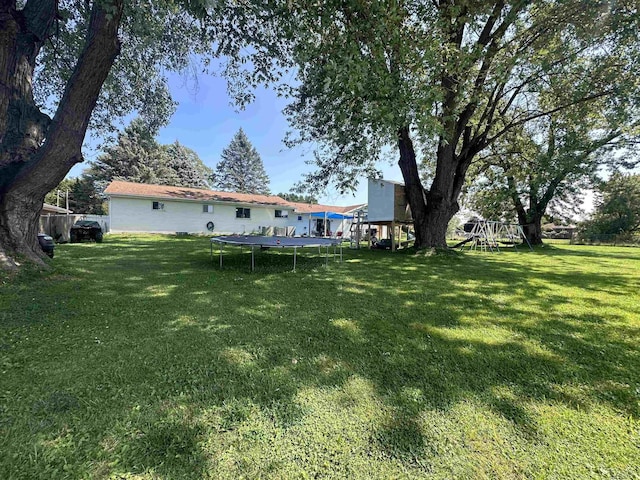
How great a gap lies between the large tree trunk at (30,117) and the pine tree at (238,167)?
39667 millimetres

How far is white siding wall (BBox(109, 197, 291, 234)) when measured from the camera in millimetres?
17506

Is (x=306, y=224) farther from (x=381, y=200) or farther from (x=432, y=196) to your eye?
(x=432, y=196)

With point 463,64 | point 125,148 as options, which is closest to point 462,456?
point 463,64

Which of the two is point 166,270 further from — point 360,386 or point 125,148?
point 125,148

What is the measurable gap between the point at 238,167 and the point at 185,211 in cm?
2671

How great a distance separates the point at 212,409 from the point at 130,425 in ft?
1.57

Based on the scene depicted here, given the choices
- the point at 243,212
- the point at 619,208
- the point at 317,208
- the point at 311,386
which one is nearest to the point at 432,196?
the point at 311,386

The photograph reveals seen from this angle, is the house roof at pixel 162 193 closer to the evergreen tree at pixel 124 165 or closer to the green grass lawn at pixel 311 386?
the evergreen tree at pixel 124 165

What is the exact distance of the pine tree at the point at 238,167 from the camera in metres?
43.8

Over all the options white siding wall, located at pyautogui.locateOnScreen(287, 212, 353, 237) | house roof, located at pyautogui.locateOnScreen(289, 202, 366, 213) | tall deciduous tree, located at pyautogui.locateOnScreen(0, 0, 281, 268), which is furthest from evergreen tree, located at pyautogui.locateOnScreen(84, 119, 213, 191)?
tall deciduous tree, located at pyautogui.locateOnScreen(0, 0, 281, 268)

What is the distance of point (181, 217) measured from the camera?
19406mm

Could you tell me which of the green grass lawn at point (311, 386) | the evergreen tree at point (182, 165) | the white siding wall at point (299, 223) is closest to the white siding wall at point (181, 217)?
the white siding wall at point (299, 223)

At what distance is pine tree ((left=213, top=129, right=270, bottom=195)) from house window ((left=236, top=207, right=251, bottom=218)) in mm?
23592

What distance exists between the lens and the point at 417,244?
35.9 ft
